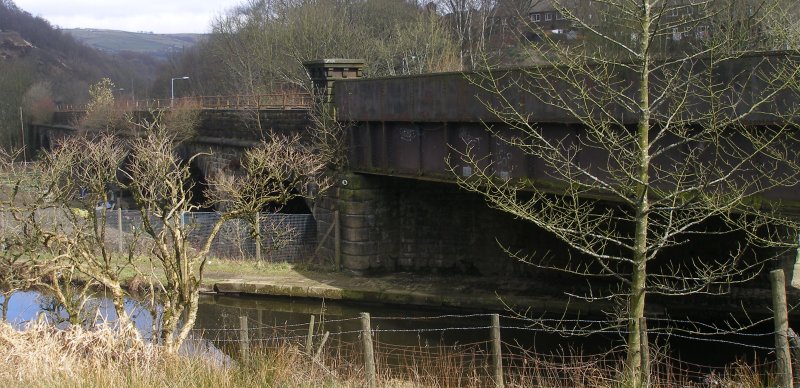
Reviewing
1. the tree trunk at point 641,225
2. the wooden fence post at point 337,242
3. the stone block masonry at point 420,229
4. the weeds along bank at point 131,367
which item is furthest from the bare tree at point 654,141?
the wooden fence post at point 337,242

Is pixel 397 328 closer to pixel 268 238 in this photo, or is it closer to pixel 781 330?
pixel 268 238

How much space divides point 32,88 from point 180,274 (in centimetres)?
6000

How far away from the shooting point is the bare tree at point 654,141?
8234 mm

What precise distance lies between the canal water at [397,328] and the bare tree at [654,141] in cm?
217

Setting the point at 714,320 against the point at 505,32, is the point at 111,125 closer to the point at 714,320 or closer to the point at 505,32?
the point at 505,32

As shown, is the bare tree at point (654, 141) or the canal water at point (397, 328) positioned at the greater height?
the bare tree at point (654, 141)

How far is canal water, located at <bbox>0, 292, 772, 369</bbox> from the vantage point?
51.0ft

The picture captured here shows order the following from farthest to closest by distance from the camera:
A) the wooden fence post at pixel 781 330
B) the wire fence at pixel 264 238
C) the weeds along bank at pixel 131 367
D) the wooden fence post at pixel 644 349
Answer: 1. the wire fence at pixel 264 238
2. the wooden fence post at pixel 644 349
3. the weeds along bank at pixel 131 367
4. the wooden fence post at pixel 781 330

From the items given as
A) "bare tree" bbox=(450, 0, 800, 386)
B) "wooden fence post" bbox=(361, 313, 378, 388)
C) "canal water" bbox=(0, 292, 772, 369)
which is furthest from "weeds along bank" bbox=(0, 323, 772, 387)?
"canal water" bbox=(0, 292, 772, 369)

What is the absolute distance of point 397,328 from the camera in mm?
17125

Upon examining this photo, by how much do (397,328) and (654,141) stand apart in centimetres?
980

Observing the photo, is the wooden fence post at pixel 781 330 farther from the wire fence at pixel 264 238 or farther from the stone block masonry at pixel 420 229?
the wire fence at pixel 264 238

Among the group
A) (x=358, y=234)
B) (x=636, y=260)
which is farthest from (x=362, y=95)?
(x=636, y=260)

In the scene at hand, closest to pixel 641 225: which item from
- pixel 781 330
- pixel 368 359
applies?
pixel 781 330
